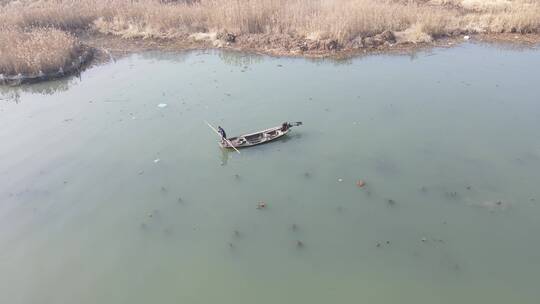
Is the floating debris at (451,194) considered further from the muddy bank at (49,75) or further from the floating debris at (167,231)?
the muddy bank at (49,75)

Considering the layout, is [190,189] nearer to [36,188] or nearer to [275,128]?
[275,128]

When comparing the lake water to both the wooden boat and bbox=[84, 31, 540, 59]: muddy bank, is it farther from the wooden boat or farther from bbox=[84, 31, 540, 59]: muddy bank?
bbox=[84, 31, 540, 59]: muddy bank

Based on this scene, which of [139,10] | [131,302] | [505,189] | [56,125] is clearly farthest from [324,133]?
[139,10]

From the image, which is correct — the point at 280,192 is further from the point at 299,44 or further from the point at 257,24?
the point at 257,24

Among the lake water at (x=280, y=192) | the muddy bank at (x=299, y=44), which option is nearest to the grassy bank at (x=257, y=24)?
the muddy bank at (x=299, y=44)

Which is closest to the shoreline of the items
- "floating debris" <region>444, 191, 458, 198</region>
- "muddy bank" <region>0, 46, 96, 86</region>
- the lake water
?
"muddy bank" <region>0, 46, 96, 86</region>

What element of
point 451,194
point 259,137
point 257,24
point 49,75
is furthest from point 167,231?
point 257,24

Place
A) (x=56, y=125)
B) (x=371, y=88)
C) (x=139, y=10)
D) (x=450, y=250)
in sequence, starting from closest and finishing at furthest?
(x=450, y=250) → (x=56, y=125) → (x=371, y=88) → (x=139, y=10)
